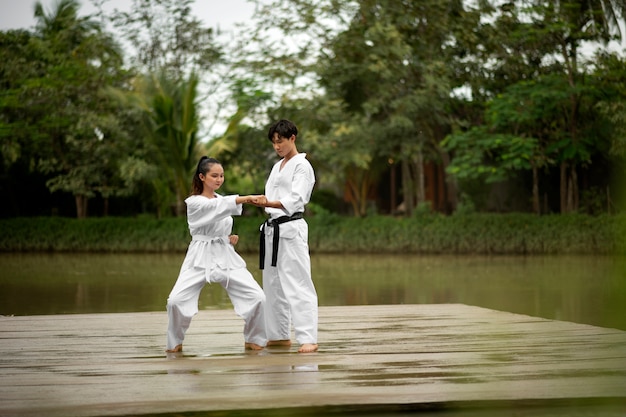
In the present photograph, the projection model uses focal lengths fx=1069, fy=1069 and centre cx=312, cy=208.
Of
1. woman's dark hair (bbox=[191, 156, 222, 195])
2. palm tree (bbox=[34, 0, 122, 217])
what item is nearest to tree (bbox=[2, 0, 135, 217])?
palm tree (bbox=[34, 0, 122, 217])

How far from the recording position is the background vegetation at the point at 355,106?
821 inches

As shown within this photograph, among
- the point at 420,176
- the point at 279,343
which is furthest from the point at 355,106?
the point at 279,343

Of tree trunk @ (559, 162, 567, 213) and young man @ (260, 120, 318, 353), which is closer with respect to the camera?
young man @ (260, 120, 318, 353)

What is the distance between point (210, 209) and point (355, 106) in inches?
672

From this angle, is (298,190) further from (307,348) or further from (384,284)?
(384,284)

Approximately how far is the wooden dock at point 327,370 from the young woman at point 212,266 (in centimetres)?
15

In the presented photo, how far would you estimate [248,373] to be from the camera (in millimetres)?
5137

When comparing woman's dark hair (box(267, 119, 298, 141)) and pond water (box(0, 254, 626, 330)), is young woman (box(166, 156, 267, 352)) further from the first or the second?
pond water (box(0, 254, 626, 330))

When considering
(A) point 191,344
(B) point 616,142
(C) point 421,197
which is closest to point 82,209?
(C) point 421,197

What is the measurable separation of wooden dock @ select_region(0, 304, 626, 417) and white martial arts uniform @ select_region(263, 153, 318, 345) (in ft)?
0.71

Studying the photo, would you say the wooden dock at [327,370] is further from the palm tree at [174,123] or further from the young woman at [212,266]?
the palm tree at [174,123]

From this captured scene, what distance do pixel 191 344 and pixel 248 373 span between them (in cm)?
129

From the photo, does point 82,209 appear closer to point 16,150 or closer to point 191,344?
point 16,150

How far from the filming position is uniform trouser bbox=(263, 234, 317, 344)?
234 inches
